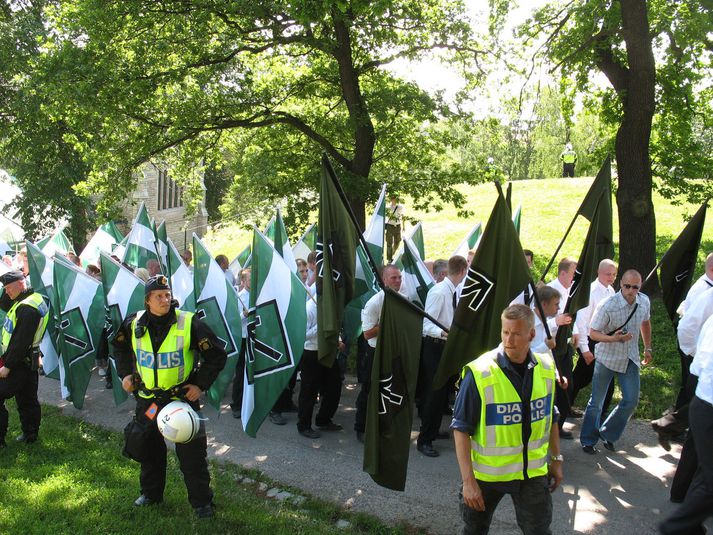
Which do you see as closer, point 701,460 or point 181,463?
point 701,460

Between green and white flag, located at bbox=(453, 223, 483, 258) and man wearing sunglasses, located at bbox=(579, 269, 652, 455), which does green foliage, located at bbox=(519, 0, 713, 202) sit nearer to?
green and white flag, located at bbox=(453, 223, 483, 258)

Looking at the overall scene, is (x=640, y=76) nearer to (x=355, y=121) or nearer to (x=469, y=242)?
(x=469, y=242)

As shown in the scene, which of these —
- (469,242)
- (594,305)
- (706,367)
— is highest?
(469,242)

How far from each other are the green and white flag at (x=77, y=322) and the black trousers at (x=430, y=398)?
4152 mm

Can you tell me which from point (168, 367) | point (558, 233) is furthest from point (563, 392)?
point (558, 233)

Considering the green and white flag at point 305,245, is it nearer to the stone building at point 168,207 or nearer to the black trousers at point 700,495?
the black trousers at point 700,495

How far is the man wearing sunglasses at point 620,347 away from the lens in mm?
6340

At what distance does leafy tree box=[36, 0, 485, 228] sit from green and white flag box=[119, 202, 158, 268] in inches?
93.9

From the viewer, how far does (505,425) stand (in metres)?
3.71

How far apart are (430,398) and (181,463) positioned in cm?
255

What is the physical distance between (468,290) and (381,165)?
32.4 feet

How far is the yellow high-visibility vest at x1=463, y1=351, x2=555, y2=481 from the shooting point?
12.1ft

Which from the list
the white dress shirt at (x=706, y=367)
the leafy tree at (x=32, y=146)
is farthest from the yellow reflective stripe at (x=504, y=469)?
the leafy tree at (x=32, y=146)

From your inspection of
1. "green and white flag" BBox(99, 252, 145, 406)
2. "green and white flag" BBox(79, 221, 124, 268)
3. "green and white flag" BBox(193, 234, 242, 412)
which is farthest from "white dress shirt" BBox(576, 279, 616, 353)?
"green and white flag" BBox(79, 221, 124, 268)
